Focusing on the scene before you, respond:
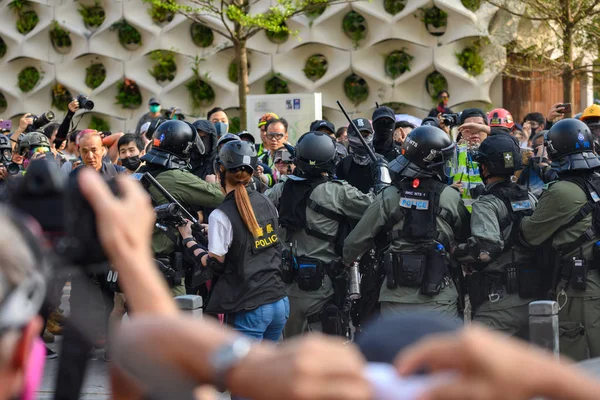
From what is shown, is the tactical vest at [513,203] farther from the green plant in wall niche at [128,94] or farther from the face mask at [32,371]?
the green plant in wall niche at [128,94]

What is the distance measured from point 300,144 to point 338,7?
1592 cm

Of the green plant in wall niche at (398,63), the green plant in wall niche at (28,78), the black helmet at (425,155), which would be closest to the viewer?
the black helmet at (425,155)

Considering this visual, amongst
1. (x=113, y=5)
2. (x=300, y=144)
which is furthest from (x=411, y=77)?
(x=300, y=144)

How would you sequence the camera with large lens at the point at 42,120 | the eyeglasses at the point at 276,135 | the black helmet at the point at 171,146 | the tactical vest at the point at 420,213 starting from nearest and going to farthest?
1. the tactical vest at the point at 420,213
2. the black helmet at the point at 171,146
3. the eyeglasses at the point at 276,135
4. the camera with large lens at the point at 42,120

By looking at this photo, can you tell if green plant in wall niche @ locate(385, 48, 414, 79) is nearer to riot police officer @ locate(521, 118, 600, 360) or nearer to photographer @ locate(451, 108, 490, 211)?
photographer @ locate(451, 108, 490, 211)

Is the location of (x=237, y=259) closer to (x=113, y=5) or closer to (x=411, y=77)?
(x=411, y=77)

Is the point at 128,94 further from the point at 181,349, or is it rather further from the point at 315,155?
the point at 181,349

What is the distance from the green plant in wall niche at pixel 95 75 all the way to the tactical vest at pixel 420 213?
2003 centimetres

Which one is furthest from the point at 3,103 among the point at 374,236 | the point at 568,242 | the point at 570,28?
the point at 568,242

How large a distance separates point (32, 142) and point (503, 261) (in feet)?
15.1

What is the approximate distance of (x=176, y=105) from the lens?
23.7 m

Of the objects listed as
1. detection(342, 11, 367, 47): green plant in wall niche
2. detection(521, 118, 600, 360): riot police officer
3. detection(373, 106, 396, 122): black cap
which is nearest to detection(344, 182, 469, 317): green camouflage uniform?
detection(521, 118, 600, 360): riot police officer

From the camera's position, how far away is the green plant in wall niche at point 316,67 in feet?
75.1

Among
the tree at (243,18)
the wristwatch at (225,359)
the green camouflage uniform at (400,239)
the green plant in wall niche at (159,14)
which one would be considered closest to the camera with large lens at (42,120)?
the green camouflage uniform at (400,239)
